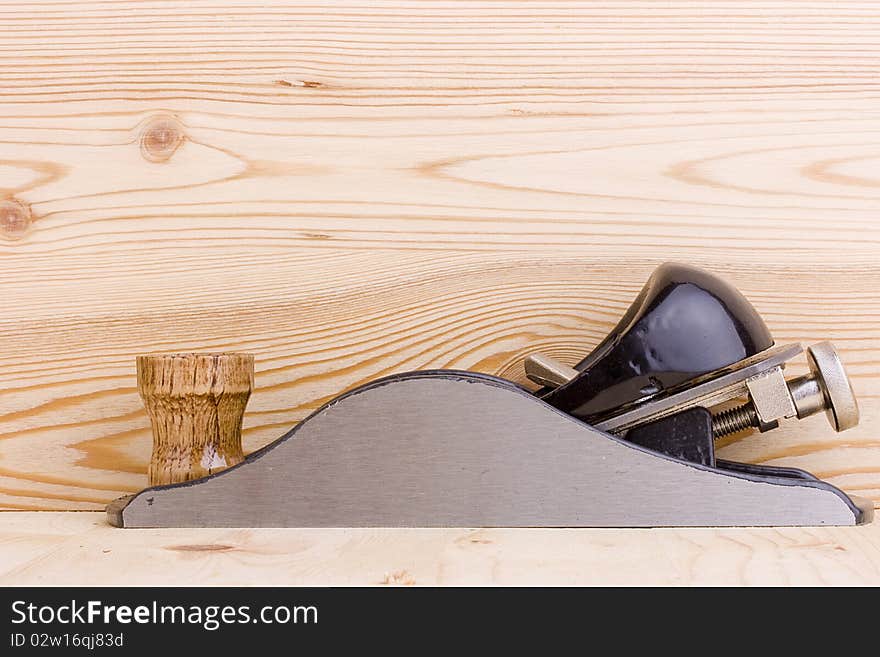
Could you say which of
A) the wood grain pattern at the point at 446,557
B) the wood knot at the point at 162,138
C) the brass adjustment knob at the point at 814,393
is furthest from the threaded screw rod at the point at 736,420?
the wood knot at the point at 162,138

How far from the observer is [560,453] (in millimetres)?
1139

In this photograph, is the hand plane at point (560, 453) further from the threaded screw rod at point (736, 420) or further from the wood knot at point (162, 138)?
the wood knot at point (162, 138)

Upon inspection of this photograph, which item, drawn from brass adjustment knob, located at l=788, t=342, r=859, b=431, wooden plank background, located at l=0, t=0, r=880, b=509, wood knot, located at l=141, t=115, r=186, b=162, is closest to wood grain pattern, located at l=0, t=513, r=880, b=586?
brass adjustment knob, located at l=788, t=342, r=859, b=431

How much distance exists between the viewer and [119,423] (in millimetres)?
1506

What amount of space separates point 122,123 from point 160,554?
0.81m

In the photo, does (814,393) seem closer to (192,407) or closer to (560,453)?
(560,453)

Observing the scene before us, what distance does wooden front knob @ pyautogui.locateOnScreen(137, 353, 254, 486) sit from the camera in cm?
124

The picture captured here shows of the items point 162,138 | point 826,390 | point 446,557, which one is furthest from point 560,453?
point 162,138

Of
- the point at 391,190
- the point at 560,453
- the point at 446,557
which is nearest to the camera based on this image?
the point at 446,557

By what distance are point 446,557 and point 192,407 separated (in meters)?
0.46

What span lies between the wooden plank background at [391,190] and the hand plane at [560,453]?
0.28 metres

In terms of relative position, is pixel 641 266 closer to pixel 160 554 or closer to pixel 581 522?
pixel 581 522

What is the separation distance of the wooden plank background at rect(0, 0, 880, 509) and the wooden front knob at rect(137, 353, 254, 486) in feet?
0.67
